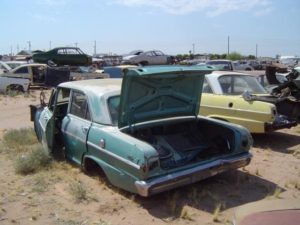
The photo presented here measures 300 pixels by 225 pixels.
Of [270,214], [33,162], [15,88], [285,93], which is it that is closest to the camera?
[270,214]

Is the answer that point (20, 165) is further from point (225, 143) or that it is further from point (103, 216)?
point (225, 143)

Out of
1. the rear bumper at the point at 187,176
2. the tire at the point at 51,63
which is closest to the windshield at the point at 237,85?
the rear bumper at the point at 187,176

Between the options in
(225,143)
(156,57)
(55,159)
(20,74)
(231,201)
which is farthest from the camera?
(156,57)

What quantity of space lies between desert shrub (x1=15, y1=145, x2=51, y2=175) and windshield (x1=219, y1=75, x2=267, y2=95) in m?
4.10

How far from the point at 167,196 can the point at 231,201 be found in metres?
0.83

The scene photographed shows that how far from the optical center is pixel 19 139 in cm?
864

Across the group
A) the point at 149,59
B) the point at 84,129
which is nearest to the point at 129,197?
the point at 84,129

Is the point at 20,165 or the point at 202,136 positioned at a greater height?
the point at 202,136

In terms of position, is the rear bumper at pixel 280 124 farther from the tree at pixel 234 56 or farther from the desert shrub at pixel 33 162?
the tree at pixel 234 56

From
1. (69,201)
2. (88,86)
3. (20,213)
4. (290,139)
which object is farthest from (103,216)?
(290,139)

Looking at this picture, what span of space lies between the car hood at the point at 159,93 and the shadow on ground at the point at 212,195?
1.10m

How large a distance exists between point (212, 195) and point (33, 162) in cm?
295

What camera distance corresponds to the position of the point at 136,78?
5516 millimetres

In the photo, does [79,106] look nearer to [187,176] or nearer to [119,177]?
[119,177]
